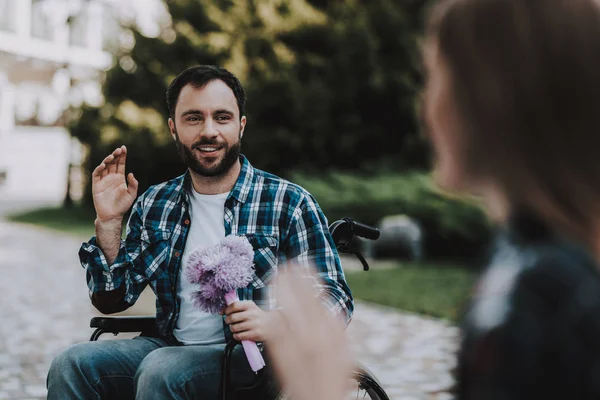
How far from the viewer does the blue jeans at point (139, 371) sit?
2.58 m

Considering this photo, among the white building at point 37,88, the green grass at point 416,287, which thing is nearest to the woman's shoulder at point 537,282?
the green grass at point 416,287

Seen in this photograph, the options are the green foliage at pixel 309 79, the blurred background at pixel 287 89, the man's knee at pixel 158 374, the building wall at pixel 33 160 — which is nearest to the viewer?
the man's knee at pixel 158 374

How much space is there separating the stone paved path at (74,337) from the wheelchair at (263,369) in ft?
8.64

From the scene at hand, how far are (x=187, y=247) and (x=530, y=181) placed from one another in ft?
6.27

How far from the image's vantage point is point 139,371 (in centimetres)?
264

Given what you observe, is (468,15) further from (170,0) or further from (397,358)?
(170,0)

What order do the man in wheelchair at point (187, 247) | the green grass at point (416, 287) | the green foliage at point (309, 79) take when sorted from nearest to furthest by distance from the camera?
1. the man in wheelchair at point (187, 247)
2. the green grass at point (416, 287)
3. the green foliage at point (309, 79)

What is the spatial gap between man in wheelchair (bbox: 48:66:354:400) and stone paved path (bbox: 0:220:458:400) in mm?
2897

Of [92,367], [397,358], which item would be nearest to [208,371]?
[92,367]

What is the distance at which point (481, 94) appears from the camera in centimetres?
113

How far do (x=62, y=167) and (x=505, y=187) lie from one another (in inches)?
1475

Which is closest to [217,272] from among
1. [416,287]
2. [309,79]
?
[416,287]

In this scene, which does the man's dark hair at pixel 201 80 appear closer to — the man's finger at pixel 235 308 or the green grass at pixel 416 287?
the man's finger at pixel 235 308

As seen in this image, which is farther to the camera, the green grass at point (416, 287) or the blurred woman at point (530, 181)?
the green grass at point (416, 287)
